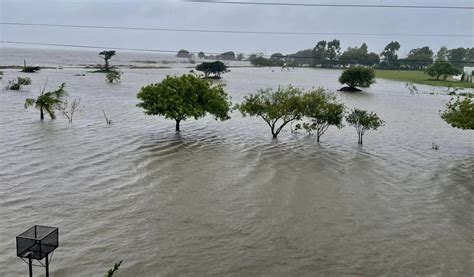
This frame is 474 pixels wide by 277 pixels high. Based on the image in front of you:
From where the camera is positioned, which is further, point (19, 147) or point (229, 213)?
point (19, 147)

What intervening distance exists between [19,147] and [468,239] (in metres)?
24.8

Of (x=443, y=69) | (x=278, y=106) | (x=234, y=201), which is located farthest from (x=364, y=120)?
(x=443, y=69)

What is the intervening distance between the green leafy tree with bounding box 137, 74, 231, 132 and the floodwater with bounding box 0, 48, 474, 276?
1.88 metres

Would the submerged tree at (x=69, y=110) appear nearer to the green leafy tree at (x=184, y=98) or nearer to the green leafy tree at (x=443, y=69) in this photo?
the green leafy tree at (x=184, y=98)

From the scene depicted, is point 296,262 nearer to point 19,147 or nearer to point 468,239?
point 468,239

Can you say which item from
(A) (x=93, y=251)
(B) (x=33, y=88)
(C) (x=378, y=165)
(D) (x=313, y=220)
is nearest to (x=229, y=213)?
(D) (x=313, y=220)

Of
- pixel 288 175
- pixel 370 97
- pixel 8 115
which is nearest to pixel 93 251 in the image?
pixel 288 175

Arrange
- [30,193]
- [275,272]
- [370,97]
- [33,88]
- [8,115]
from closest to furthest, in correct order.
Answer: [275,272] → [30,193] → [8,115] → [33,88] → [370,97]

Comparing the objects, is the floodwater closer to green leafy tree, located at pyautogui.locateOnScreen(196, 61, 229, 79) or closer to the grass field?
green leafy tree, located at pyautogui.locateOnScreen(196, 61, 229, 79)

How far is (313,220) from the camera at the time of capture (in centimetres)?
1767

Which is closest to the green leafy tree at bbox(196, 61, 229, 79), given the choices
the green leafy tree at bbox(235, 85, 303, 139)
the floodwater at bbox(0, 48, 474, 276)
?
the floodwater at bbox(0, 48, 474, 276)

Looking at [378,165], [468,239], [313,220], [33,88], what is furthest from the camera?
[33,88]

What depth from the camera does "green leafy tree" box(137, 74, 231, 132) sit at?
3241 centimetres

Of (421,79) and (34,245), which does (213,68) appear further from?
(34,245)
